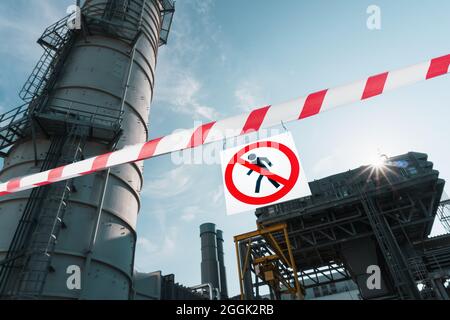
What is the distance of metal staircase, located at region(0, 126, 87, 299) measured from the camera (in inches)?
258

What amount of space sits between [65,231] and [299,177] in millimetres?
6592

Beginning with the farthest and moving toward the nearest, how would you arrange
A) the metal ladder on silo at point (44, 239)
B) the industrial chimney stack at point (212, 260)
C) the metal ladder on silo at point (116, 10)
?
the industrial chimney stack at point (212, 260) < the metal ladder on silo at point (116, 10) < the metal ladder on silo at point (44, 239)

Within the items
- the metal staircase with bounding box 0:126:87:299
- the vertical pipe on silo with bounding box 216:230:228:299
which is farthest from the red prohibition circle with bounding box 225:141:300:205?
the vertical pipe on silo with bounding box 216:230:228:299

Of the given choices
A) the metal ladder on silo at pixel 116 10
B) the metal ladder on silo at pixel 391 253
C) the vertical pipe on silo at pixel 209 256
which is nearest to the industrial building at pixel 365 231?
the metal ladder on silo at pixel 391 253

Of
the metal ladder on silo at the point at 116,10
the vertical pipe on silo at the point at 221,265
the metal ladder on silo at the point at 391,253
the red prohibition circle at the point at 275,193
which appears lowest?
the red prohibition circle at the point at 275,193

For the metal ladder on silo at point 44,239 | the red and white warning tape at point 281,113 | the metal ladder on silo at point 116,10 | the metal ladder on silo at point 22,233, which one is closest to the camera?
the red and white warning tape at point 281,113

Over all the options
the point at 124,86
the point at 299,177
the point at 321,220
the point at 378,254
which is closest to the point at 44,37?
the point at 124,86

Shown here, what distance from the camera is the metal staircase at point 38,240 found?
6.56 metres

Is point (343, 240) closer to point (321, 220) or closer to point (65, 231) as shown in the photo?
point (321, 220)

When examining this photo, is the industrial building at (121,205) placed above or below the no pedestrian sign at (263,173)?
above

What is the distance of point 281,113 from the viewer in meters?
3.68

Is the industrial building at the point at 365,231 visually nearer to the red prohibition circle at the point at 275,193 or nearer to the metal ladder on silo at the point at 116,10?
the red prohibition circle at the point at 275,193

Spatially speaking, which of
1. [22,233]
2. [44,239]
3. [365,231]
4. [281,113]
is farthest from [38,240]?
[365,231]

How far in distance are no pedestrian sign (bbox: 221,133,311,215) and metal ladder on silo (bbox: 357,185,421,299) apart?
10799 millimetres
